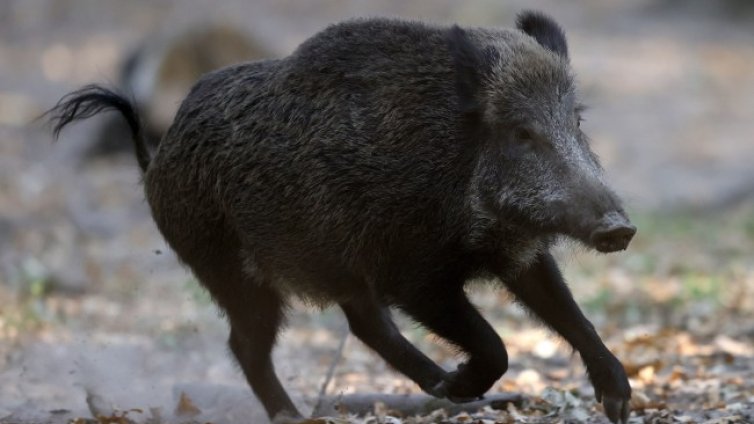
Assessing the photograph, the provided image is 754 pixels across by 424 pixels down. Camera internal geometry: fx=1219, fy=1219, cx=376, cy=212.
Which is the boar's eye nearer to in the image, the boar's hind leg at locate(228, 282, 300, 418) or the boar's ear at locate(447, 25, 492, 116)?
the boar's ear at locate(447, 25, 492, 116)

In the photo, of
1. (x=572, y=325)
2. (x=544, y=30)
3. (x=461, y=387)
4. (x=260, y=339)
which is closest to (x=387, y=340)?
(x=260, y=339)

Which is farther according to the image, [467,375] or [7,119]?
[7,119]

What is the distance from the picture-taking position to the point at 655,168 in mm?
13648

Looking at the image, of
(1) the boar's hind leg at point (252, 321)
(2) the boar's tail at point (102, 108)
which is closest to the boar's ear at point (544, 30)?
(1) the boar's hind leg at point (252, 321)

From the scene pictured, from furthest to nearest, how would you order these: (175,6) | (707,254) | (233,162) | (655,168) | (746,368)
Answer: (175,6) < (655,168) < (707,254) < (746,368) < (233,162)

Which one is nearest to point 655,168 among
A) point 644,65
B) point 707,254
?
point 707,254

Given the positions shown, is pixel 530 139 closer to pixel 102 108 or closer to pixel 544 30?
pixel 544 30

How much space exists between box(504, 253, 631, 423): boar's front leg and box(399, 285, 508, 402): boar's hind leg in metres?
0.28

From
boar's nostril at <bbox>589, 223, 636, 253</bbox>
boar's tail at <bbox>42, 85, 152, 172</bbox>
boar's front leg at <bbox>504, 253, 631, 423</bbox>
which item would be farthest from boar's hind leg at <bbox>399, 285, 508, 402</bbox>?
boar's tail at <bbox>42, 85, 152, 172</bbox>

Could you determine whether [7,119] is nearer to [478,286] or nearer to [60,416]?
[60,416]

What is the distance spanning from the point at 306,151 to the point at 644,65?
45.9ft

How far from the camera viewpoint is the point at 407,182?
487 cm

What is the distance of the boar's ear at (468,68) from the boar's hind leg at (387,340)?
106cm

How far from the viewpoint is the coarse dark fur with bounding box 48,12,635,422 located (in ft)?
Result: 15.7
